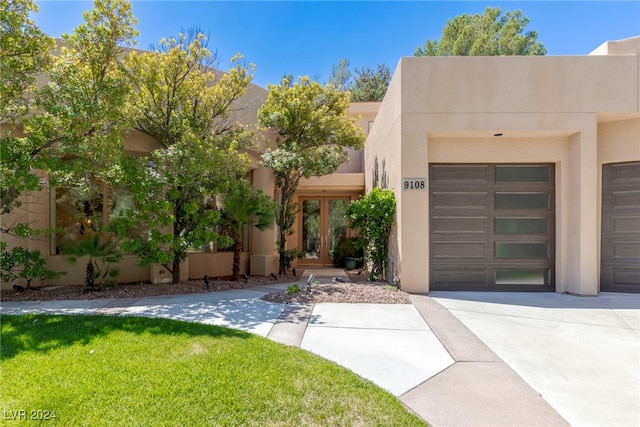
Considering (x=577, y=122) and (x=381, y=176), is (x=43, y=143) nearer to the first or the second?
(x=381, y=176)

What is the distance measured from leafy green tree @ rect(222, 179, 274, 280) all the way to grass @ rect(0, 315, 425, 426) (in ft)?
14.9

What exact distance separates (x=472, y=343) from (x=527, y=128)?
5336 millimetres

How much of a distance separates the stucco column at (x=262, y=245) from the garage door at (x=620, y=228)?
29.9 feet

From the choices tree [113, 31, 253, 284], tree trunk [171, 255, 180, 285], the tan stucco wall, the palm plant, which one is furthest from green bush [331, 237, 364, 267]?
the palm plant

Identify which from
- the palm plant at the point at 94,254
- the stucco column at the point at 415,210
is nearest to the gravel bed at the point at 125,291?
the palm plant at the point at 94,254

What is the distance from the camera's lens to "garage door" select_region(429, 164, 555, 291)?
7.64 metres

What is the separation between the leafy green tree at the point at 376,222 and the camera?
8.08 m

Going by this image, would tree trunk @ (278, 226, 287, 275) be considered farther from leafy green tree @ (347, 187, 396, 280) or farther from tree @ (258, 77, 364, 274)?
leafy green tree @ (347, 187, 396, 280)

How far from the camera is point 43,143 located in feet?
18.7

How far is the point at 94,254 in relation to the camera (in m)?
7.04

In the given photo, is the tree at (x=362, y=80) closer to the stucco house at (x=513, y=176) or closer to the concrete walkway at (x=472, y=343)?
the stucco house at (x=513, y=176)

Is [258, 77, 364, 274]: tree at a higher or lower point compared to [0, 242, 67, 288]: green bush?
higher

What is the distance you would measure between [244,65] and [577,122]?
8065 millimetres

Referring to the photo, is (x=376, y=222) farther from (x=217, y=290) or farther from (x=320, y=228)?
(x=320, y=228)
